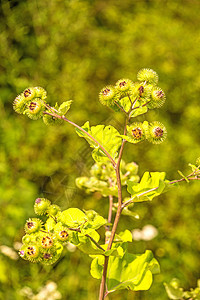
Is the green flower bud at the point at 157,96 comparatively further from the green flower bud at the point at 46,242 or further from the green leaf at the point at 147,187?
the green flower bud at the point at 46,242

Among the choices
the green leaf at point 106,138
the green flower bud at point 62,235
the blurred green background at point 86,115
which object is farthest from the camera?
the blurred green background at point 86,115

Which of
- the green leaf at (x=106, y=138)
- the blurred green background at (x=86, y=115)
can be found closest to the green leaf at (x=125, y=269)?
the green leaf at (x=106, y=138)

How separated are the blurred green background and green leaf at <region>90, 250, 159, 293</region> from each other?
2.60ft

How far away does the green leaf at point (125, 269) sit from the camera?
805 mm

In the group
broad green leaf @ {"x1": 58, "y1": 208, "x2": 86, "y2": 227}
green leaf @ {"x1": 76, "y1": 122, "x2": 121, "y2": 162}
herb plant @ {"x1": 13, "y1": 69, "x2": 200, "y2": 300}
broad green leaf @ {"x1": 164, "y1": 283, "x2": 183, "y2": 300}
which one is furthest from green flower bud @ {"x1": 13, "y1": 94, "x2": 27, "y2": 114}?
broad green leaf @ {"x1": 164, "y1": 283, "x2": 183, "y2": 300}

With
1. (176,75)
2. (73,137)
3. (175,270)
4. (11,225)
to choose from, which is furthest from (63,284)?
(176,75)

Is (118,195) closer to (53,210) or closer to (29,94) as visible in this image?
(53,210)

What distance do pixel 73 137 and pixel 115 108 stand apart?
183cm

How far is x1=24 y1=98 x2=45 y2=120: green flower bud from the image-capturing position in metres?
0.73

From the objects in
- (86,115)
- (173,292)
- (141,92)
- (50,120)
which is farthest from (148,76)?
(86,115)

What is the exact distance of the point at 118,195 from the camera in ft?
2.29

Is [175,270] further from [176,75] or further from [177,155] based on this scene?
[176,75]

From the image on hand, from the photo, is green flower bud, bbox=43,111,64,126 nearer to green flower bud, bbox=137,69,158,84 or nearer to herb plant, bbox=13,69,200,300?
herb plant, bbox=13,69,200,300

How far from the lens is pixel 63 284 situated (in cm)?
195
